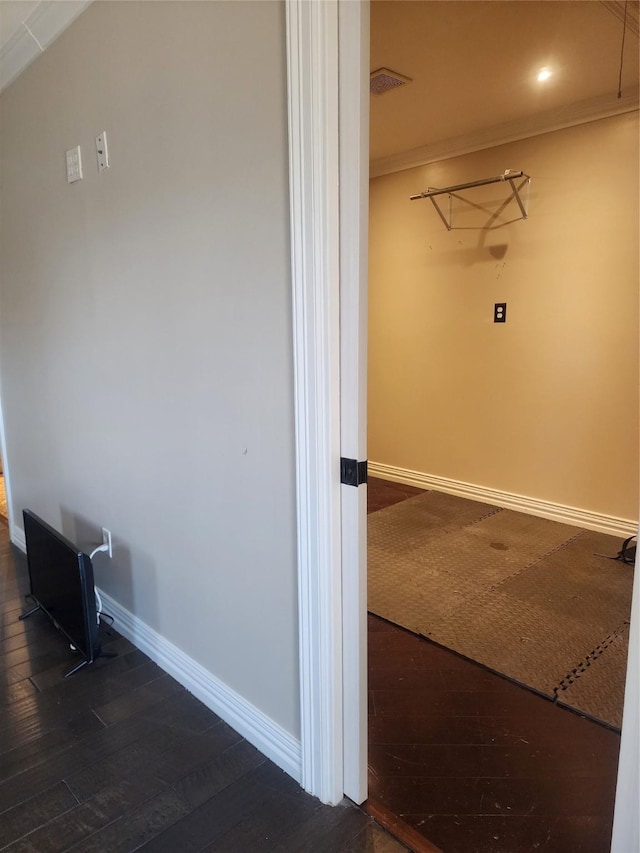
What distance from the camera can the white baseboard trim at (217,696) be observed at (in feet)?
5.05

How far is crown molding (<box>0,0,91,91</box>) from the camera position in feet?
6.16

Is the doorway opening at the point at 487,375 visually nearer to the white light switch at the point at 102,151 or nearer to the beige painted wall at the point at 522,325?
the beige painted wall at the point at 522,325

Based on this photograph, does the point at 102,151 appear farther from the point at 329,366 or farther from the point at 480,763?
the point at 480,763

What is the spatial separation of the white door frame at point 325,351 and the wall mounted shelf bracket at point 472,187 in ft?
7.45

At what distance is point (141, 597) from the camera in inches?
83.0

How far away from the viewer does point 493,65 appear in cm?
246

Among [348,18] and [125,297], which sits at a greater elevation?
[348,18]

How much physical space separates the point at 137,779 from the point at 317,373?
1.22 meters

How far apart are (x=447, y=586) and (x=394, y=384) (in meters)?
1.98

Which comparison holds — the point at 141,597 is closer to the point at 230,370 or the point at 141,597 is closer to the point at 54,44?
the point at 230,370

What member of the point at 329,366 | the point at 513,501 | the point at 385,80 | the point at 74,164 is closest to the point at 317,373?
the point at 329,366

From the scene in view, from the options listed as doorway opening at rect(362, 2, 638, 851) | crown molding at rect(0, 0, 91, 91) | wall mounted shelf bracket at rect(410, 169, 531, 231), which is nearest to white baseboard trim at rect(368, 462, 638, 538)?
doorway opening at rect(362, 2, 638, 851)

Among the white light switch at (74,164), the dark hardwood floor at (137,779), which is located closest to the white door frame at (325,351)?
the dark hardwood floor at (137,779)

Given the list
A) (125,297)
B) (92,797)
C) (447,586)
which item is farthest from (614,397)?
(92,797)
